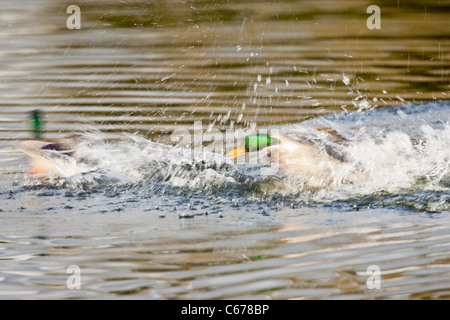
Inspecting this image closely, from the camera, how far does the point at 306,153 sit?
6.51 m

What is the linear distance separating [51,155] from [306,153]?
6.61ft

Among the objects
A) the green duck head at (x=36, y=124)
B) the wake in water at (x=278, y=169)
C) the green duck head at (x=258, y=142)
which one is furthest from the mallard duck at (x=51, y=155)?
the green duck head at (x=258, y=142)

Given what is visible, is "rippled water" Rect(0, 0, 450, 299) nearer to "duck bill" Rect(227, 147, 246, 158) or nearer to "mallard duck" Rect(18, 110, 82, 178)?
"mallard duck" Rect(18, 110, 82, 178)

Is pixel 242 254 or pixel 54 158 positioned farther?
pixel 54 158

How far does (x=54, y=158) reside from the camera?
6523 millimetres

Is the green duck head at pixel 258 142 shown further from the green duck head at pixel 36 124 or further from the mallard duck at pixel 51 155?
the green duck head at pixel 36 124

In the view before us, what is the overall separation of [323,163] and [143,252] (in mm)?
2174

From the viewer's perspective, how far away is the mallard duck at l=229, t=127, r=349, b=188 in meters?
6.36

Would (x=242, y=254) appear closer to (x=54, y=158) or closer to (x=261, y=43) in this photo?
(x=54, y=158)

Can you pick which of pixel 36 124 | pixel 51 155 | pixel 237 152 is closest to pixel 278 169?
pixel 237 152

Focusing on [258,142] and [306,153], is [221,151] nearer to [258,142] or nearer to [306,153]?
[258,142]

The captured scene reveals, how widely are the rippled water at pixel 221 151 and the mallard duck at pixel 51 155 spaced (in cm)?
6

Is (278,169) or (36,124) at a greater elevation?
(36,124)

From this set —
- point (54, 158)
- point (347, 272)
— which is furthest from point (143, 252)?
point (54, 158)
